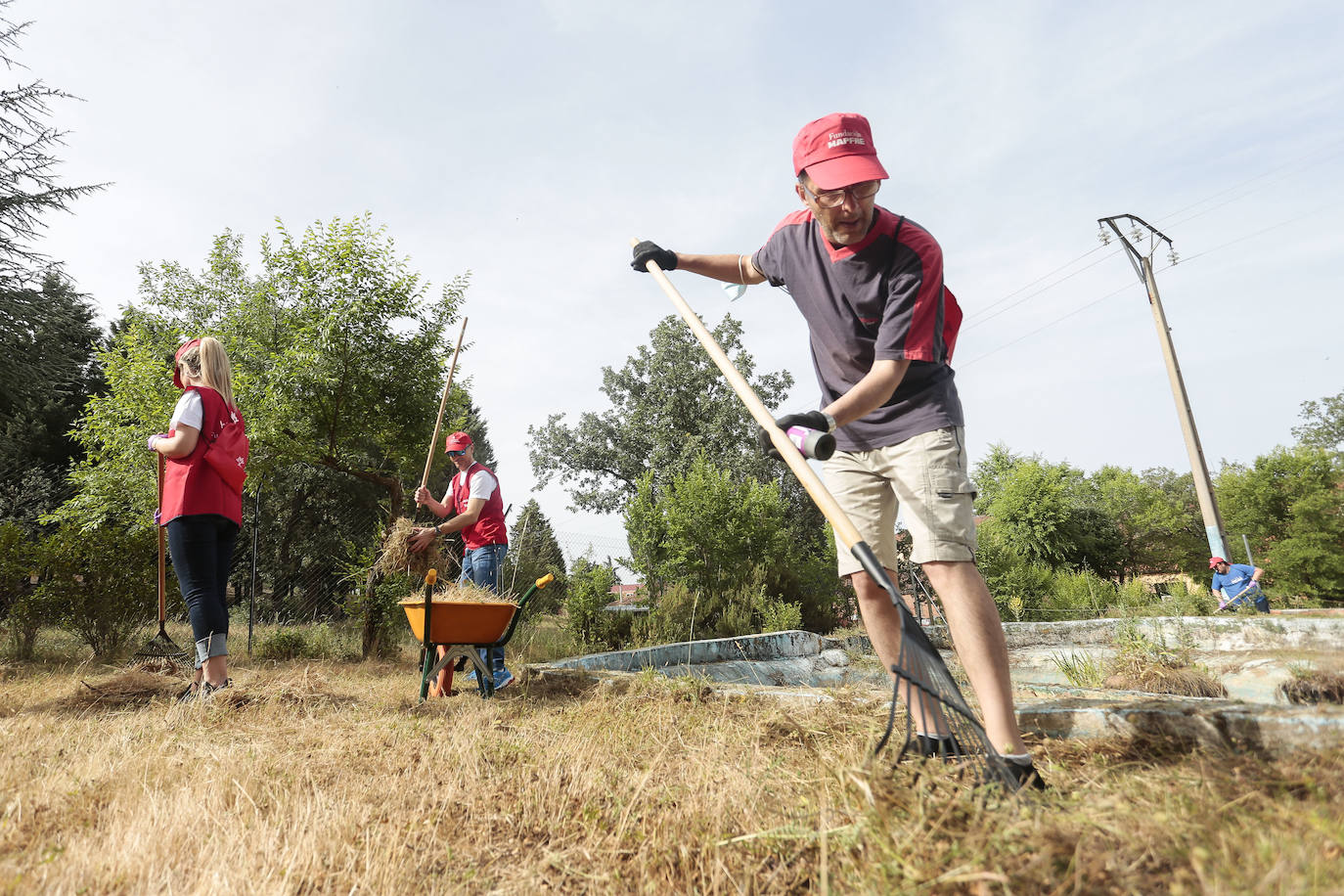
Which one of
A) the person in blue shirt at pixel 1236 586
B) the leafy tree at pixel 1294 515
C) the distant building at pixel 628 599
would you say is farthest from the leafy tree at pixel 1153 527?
the distant building at pixel 628 599

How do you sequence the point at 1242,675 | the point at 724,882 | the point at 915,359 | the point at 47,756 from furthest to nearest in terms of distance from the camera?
the point at 1242,675
the point at 47,756
the point at 915,359
the point at 724,882

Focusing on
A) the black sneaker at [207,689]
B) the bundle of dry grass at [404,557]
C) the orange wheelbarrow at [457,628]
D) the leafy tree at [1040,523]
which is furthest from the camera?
the leafy tree at [1040,523]

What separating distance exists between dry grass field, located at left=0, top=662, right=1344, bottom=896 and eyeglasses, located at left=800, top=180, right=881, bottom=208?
1.66 metres

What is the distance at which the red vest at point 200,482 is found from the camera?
3494 mm

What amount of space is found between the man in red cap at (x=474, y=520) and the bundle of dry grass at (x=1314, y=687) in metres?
4.16

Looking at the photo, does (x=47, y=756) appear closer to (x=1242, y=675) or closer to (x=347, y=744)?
(x=347, y=744)

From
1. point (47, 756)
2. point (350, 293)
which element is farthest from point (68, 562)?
point (47, 756)

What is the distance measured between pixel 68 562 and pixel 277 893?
24.0 feet

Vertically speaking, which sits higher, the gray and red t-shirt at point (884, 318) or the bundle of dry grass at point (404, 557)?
the gray and red t-shirt at point (884, 318)

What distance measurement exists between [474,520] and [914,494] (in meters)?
3.45

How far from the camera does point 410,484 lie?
15.9 m

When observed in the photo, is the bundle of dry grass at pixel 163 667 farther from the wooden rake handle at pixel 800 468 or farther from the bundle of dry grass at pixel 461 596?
the wooden rake handle at pixel 800 468

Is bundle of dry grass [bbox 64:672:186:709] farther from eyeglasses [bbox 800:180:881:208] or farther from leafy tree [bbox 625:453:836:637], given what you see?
leafy tree [bbox 625:453:836:637]

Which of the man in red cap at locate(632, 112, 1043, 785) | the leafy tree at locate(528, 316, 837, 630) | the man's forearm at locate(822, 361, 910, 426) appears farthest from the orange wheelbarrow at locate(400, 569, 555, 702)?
the leafy tree at locate(528, 316, 837, 630)
